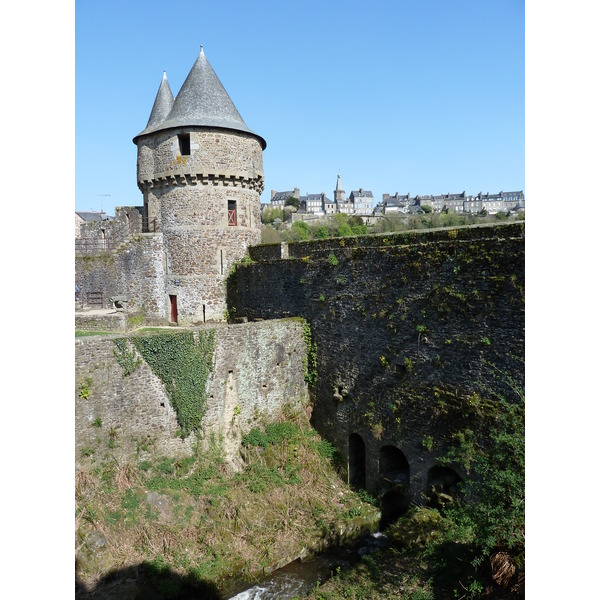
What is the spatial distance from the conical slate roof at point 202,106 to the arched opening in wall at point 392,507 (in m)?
14.3

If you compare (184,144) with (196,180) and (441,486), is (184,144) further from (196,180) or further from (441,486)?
(441,486)

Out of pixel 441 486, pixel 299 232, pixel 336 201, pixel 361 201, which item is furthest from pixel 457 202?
pixel 441 486

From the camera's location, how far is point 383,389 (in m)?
13.8

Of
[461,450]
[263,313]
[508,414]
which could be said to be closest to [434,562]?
[461,450]

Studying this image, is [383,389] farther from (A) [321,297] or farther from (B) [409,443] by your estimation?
(A) [321,297]

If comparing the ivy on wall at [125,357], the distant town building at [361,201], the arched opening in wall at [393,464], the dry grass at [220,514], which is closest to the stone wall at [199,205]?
the ivy on wall at [125,357]

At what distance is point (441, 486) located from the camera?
40.7ft

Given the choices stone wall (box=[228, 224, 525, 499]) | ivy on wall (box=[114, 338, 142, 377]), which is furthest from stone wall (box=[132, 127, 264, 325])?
ivy on wall (box=[114, 338, 142, 377])

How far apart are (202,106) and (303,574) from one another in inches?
651

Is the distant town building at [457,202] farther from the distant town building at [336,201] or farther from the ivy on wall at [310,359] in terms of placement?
the ivy on wall at [310,359]

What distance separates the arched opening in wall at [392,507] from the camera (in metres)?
13.9

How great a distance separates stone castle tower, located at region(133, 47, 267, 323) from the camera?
18.2m
